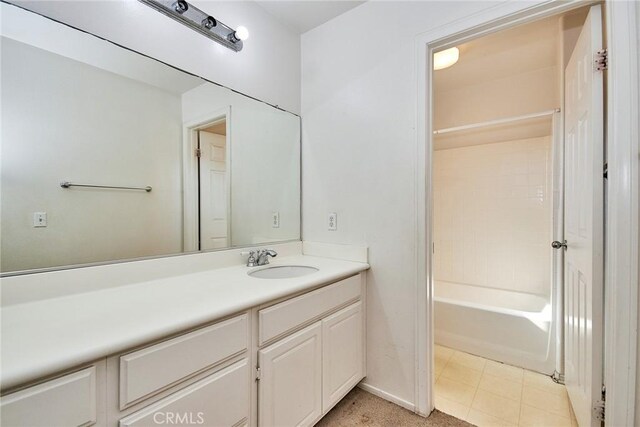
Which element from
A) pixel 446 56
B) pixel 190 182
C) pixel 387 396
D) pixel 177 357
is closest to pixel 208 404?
pixel 177 357

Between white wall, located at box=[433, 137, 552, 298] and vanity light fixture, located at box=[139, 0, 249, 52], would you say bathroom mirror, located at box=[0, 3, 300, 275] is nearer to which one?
vanity light fixture, located at box=[139, 0, 249, 52]

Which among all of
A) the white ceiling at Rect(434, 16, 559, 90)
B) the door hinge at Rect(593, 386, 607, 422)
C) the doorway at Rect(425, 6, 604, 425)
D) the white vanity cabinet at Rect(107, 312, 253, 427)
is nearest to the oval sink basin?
the white vanity cabinet at Rect(107, 312, 253, 427)

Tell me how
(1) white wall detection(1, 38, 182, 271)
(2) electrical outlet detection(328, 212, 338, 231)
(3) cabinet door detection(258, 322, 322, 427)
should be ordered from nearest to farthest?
(1) white wall detection(1, 38, 182, 271), (3) cabinet door detection(258, 322, 322, 427), (2) electrical outlet detection(328, 212, 338, 231)

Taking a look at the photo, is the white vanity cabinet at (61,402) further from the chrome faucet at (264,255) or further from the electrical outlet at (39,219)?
the chrome faucet at (264,255)

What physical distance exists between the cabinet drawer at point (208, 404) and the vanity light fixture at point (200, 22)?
155 centimetres

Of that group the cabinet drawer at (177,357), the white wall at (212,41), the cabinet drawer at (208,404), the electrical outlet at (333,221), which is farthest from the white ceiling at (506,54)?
the cabinet drawer at (208,404)

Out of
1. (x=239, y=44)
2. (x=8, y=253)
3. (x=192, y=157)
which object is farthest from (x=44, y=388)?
(x=239, y=44)

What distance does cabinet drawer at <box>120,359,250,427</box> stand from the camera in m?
0.78

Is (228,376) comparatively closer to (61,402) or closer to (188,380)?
(188,380)

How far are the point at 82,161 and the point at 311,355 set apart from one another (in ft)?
4.23

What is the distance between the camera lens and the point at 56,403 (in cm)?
62

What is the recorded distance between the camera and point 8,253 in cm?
94

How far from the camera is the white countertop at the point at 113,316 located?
0.62m

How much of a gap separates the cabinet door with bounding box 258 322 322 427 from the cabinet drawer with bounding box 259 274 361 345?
0.18ft
